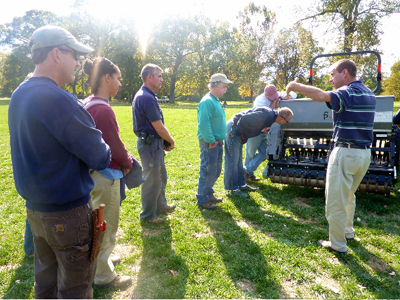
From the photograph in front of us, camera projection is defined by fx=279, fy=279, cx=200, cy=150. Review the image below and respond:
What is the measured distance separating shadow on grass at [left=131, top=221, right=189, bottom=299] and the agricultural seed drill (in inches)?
100

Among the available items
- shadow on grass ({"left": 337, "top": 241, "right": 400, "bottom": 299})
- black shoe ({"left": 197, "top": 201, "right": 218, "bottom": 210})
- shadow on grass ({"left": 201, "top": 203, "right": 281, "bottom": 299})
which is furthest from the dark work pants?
black shoe ({"left": 197, "top": 201, "right": 218, "bottom": 210})

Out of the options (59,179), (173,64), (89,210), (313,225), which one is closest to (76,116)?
(59,179)

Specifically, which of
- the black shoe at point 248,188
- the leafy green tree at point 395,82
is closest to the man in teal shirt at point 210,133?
the black shoe at point 248,188

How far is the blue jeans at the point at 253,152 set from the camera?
6.21m

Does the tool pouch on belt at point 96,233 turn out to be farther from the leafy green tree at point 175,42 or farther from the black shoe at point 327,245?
the leafy green tree at point 175,42

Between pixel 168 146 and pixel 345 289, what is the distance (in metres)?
2.77

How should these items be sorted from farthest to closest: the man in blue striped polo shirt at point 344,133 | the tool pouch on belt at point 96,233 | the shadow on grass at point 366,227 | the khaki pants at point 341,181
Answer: the khaki pants at point 341,181 < the man in blue striped polo shirt at point 344,133 < the shadow on grass at point 366,227 < the tool pouch on belt at point 96,233

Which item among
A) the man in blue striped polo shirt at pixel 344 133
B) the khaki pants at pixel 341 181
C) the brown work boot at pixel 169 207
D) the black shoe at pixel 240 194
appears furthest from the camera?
the black shoe at pixel 240 194

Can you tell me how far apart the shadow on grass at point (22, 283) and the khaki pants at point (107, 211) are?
0.71 m

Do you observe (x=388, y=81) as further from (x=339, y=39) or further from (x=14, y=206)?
(x=14, y=206)

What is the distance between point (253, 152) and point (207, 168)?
1.99 meters

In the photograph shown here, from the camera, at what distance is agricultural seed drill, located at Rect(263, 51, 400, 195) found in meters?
4.67

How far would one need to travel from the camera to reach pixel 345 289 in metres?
2.84

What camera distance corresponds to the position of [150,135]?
3838 mm
